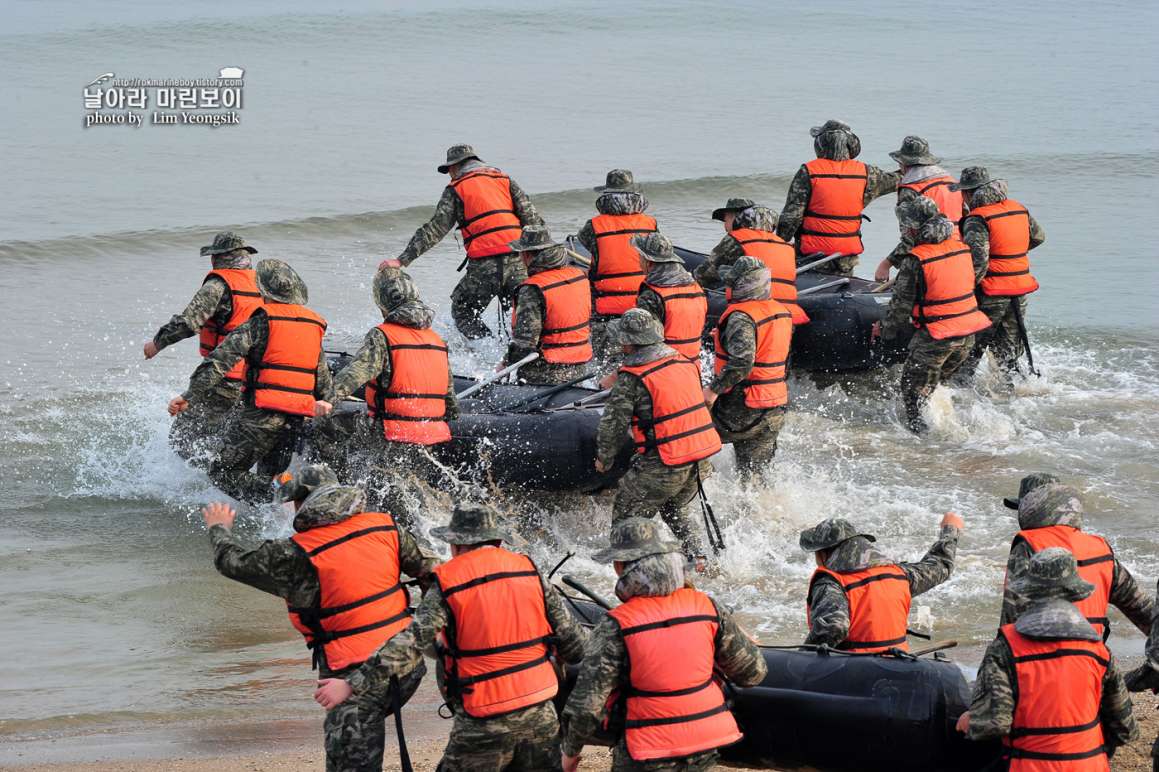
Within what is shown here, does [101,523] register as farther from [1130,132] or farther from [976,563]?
[1130,132]

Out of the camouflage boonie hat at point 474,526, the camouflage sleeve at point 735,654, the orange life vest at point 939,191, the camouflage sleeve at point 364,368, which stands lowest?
the camouflage sleeve at point 735,654

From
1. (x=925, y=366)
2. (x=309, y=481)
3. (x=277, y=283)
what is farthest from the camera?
(x=925, y=366)

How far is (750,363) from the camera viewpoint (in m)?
7.84

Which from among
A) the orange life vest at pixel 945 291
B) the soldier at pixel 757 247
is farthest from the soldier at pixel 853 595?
the orange life vest at pixel 945 291

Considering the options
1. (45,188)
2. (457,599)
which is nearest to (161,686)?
(457,599)

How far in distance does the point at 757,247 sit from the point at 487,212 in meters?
2.03

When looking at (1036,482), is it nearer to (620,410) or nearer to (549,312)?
(620,410)

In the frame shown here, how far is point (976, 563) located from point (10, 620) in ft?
16.9

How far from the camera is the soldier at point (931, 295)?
30.6ft

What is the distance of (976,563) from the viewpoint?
7.77 meters

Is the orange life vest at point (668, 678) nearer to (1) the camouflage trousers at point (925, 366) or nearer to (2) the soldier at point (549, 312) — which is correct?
(2) the soldier at point (549, 312)

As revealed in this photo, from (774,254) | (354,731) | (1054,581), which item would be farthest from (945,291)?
(354,731)

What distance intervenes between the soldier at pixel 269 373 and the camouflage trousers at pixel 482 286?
2.53 m

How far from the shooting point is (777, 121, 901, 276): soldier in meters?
10.2
